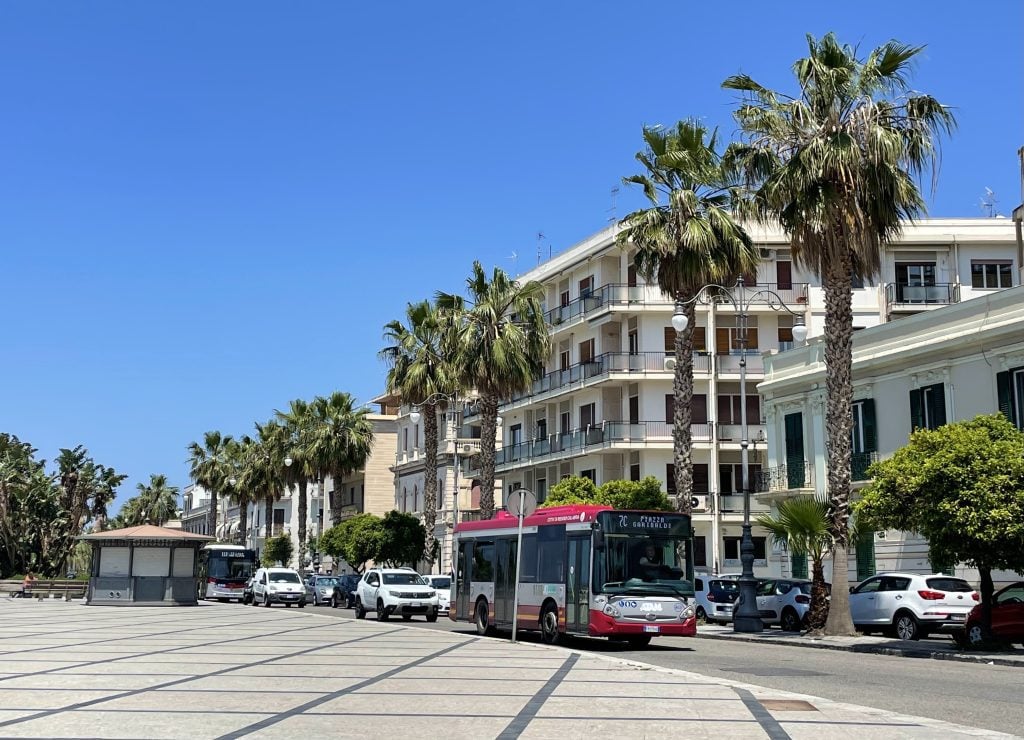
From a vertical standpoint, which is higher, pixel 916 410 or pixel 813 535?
pixel 916 410

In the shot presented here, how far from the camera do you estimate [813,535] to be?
98.2 feet

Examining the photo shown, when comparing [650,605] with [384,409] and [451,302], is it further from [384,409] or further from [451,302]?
[384,409]

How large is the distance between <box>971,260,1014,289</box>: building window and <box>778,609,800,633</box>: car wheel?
26.6 m

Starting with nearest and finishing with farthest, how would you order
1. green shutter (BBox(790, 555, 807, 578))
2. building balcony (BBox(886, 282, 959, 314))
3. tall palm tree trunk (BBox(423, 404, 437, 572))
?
green shutter (BBox(790, 555, 807, 578))
tall palm tree trunk (BBox(423, 404, 437, 572))
building balcony (BBox(886, 282, 959, 314))

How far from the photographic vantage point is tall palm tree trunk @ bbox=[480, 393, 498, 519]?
148ft

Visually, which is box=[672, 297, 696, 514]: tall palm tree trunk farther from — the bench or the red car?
the bench

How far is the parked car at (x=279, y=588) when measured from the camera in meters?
54.2

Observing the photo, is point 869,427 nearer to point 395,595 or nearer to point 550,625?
point 395,595

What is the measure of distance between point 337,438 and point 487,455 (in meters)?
26.1

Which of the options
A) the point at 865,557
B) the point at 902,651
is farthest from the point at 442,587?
the point at 902,651

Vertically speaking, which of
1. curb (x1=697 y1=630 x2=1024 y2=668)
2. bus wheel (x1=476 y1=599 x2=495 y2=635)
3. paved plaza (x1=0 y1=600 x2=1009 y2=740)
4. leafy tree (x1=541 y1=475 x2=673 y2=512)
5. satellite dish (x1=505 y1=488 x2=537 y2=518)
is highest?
leafy tree (x1=541 y1=475 x2=673 y2=512)

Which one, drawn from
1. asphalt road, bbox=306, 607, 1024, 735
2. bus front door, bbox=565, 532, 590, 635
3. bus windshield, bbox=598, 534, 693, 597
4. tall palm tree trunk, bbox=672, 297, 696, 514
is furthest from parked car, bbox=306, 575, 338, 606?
bus windshield, bbox=598, 534, 693, 597

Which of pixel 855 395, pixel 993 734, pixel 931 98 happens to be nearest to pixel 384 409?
pixel 855 395

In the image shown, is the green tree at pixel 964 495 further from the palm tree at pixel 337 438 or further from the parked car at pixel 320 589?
the palm tree at pixel 337 438
